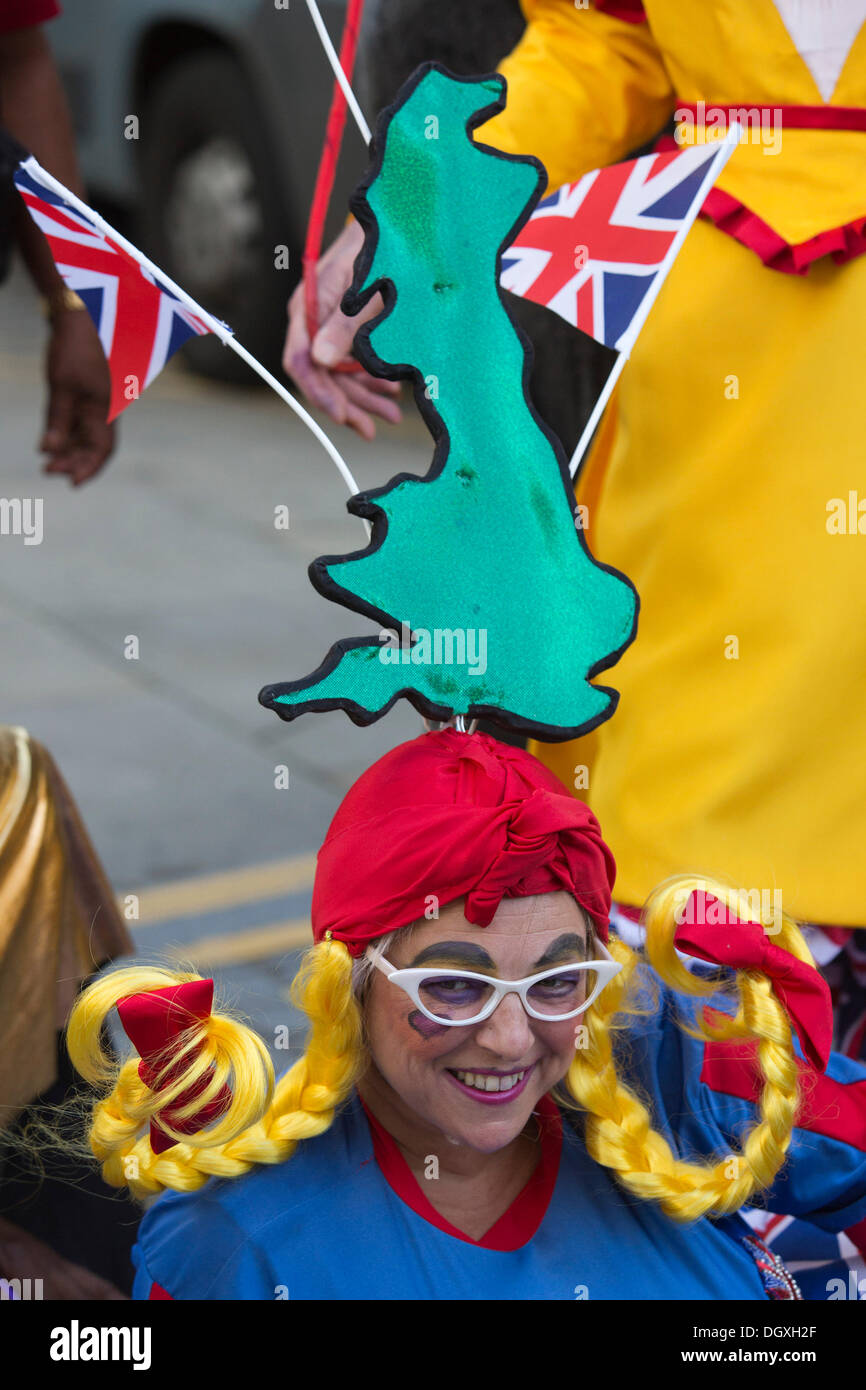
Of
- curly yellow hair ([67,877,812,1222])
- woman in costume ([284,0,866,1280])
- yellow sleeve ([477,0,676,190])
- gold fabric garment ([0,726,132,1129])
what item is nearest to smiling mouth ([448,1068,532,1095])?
curly yellow hair ([67,877,812,1222])

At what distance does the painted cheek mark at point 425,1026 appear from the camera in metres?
1.52

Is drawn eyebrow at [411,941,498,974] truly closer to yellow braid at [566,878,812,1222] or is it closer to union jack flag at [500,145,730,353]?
yellow braid at [566,878,812,1222]

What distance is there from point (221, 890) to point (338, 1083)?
2.25 meters

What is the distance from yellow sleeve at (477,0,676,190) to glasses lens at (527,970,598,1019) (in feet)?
3.09

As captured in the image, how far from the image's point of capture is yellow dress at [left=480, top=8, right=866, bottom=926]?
1.89 metres

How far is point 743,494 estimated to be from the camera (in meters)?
1.94

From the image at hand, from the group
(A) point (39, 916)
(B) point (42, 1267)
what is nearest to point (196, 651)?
(A) point (39, 916)

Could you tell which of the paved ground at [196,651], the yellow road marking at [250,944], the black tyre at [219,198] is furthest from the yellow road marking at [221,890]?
the black tyre at [219,198]

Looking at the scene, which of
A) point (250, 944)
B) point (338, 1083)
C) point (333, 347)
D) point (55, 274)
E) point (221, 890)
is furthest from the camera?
point (221, 890)

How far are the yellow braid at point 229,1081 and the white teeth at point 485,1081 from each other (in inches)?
4.1

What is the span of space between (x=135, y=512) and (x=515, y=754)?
15.6 feet

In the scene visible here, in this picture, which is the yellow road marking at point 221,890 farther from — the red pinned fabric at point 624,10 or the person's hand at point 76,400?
the red pinned fabric at point 624,10

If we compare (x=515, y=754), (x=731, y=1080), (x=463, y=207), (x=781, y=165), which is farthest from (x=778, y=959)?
(x=781, y=165)

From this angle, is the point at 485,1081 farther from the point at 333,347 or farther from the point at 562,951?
the point at 333,347
